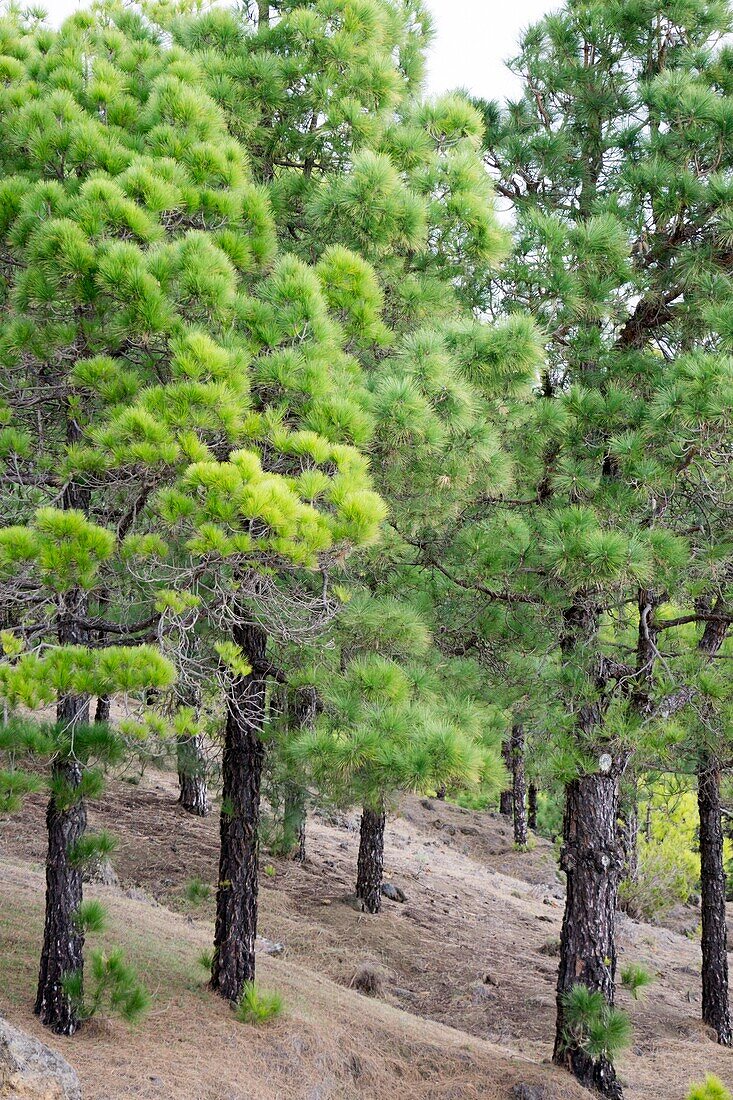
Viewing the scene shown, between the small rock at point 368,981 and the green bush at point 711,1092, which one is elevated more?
the green bush at point 711,1092

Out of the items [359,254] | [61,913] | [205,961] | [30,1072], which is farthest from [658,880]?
[30,1072]

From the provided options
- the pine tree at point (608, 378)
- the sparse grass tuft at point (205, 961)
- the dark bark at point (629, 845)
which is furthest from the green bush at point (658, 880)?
the sparse grass tuft at point (205, 961)

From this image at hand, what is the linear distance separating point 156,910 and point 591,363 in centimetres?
643

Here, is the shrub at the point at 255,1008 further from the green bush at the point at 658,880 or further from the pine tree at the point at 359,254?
the green bush at the point at 658,880

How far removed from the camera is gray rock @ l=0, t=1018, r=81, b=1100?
3.53m

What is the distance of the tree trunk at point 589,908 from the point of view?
21.0ft

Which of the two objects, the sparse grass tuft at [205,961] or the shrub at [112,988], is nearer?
the shrub at [112,988]

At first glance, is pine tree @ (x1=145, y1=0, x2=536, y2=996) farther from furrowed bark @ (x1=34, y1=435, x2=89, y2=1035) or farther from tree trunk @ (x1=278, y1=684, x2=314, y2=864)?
furrowed bark @ (x1=34, y1=435, x2=89, y2=1035)

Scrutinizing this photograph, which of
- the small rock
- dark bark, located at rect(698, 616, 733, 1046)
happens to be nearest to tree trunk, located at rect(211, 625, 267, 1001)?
the small rock

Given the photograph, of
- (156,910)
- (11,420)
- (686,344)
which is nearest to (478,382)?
(686,344)

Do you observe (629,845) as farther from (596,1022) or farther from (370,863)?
(596,1022)

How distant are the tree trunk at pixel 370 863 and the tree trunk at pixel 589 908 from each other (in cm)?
428

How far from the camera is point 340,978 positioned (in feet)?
27.7

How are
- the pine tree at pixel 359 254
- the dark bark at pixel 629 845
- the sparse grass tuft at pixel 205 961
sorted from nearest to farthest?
1. the pine tree at pixel 359 254
2. the sparse grass tuft at pixel 205 961
3. the dark bark at pixel 629 845
